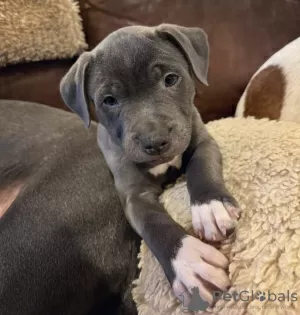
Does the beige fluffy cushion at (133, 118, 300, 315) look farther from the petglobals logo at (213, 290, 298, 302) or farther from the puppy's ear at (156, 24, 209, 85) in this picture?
the puppy's ear at (156, 24, 209, 85)

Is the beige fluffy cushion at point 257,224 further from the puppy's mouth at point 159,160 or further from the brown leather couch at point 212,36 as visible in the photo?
the brown leather couch at point 212,36

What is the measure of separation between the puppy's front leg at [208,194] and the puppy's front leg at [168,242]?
0.05 m

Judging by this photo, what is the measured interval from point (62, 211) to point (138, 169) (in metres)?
0.25

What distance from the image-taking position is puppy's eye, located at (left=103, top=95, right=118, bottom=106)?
4.92 ft

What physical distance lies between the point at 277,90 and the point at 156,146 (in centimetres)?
90

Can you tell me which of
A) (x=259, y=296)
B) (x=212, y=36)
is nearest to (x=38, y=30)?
(x=212, y=36)

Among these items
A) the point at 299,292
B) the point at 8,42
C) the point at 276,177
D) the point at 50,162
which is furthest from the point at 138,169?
the point at 8,42

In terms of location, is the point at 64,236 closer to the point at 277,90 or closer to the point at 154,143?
the point at 154,143

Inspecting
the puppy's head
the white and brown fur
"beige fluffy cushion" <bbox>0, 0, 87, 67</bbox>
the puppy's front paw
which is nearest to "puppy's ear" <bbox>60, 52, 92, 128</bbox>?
the puppy's head

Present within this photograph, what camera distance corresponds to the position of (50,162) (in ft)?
5.56

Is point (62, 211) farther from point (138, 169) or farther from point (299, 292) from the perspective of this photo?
point (299, 292)

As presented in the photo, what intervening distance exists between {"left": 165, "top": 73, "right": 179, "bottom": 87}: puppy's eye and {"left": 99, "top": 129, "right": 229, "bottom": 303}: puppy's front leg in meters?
0.26

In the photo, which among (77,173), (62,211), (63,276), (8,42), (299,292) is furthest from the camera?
(8,42)

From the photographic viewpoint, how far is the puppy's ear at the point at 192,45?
152 cm
